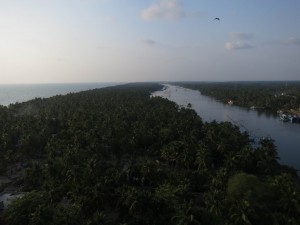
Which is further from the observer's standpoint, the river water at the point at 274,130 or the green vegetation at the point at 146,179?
the river water at the point at 274,130

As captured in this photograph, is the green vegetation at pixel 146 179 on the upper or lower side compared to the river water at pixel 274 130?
upper

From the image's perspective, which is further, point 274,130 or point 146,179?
point 274,130

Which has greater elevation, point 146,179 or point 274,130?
point 146,179

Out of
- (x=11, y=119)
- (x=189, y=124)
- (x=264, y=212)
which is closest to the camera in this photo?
(x=264, y=212)

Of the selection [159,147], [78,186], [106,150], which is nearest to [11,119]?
[106,150]

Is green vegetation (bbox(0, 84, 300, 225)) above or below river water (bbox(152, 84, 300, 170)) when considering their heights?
above

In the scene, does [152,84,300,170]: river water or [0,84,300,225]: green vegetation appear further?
[152,84,300,170]: river water

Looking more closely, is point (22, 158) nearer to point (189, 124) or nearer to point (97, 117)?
point (97, 117)

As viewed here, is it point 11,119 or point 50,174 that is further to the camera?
point 11,119
